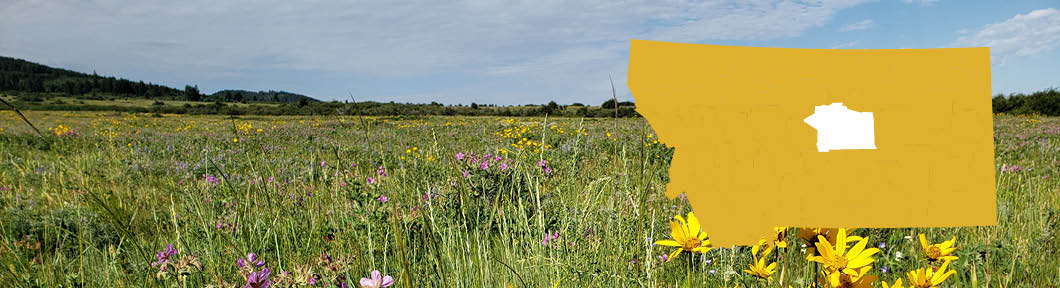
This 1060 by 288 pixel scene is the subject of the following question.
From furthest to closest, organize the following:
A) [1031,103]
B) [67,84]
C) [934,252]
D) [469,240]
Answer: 1. [67,84]
2. [1031,103]
3. [469,240]
4. [934,252]

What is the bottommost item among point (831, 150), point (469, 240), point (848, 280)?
point (469, 240)

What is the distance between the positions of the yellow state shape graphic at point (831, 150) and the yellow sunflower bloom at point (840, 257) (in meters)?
0.04

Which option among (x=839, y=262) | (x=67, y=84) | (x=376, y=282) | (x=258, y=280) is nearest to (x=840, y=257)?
(x=839, y=262)

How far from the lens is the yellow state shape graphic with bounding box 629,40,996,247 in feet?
3.35

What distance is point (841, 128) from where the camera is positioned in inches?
40.0

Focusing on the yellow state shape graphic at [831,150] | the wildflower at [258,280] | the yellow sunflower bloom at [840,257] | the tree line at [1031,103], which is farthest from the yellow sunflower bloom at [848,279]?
the tree line at [1031,103]

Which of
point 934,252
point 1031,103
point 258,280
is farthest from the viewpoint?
point 1031,103

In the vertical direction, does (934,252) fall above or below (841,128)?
below

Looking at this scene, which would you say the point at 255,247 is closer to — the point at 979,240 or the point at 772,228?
the point at 772,228

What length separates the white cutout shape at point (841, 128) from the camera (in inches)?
39.9

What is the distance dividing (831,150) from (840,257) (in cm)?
23

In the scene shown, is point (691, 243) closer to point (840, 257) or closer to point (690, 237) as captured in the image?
point (690, 237)

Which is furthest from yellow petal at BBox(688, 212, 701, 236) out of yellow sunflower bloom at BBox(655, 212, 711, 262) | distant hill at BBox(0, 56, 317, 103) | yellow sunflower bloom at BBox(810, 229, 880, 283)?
distant hill at BBox(0, 56, 317, 103)

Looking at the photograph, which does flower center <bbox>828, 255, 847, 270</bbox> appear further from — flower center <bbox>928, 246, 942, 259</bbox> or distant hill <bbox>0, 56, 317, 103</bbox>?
distant hill <bbox>0, 56, 317, 103</bbox>
